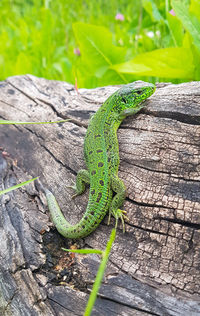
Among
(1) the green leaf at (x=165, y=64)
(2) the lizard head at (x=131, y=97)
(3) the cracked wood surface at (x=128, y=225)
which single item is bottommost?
(3) the cracked wood surface at (x=128, y=225)

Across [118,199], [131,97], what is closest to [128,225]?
[118,199]

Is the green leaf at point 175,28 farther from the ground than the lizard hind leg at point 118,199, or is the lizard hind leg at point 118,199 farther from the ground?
the green leaf at point 175,28

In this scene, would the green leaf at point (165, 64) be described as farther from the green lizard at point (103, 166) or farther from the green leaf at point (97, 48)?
the green leaf at point (97, 48)

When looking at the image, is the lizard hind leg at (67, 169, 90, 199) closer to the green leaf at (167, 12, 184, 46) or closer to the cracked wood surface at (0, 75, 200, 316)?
the cracked wood surface at (0, 75, 200, 316)

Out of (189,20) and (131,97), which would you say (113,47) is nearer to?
(189,20)

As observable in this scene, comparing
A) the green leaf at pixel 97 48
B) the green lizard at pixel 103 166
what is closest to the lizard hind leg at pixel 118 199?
the green lizard at pixel 103 166

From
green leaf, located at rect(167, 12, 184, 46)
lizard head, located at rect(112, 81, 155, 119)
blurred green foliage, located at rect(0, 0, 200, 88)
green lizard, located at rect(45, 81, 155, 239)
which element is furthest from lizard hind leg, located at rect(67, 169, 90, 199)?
green leaf, located at rect(167, 12, 184, 46)

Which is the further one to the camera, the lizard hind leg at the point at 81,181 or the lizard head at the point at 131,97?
the lizard head at the point at 131,97

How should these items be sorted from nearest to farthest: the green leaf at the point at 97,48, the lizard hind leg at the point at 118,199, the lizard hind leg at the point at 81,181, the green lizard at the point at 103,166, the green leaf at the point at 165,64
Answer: the lizard hind leg at the point at 118,199, the green lizard at the point at 103,166, the lizard hind leg at the point at 81,181, the green leaf at the point at 165,64, the green leaf at the point at 97,48
